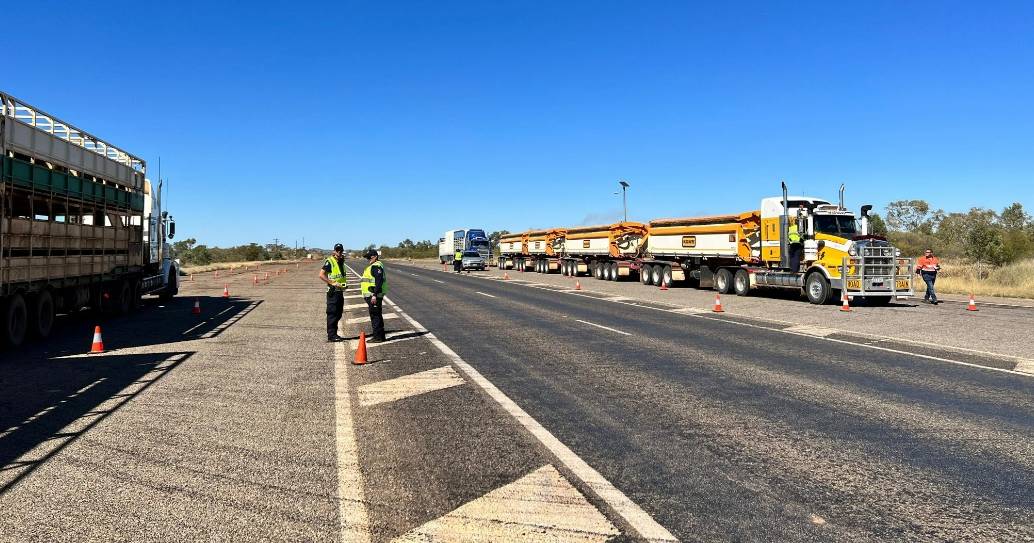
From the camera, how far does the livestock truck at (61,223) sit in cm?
958

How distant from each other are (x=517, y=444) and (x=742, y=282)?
789 inches

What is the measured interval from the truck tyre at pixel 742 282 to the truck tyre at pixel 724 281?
0.31 meters

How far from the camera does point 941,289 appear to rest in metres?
26.8

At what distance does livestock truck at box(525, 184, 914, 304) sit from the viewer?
18.6 m

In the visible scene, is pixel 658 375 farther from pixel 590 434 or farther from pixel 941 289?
pixel 941 289

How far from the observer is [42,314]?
11086 mm

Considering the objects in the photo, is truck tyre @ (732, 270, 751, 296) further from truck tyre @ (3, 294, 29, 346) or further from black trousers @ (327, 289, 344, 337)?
truck tyre @ (3, 294, 29, 346)

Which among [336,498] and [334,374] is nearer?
[336,498]

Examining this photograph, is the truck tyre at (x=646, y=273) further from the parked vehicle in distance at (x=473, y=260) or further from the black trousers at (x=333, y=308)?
the parked vehicle in distance at (x=473, y=260)

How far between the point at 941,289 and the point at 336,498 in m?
29.8

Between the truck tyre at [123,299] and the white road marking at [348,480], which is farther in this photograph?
the truck tyre at [123,299]

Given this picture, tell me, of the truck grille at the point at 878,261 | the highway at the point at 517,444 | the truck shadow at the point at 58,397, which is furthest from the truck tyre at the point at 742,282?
the truck shadow at the point at 58,397

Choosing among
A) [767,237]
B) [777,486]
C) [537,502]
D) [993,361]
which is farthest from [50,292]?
[767,237]

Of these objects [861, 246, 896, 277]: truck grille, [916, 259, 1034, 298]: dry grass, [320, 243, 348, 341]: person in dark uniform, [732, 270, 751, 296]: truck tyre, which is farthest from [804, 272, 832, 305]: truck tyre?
[320, 243, 348, 341]: person in dark uniform
